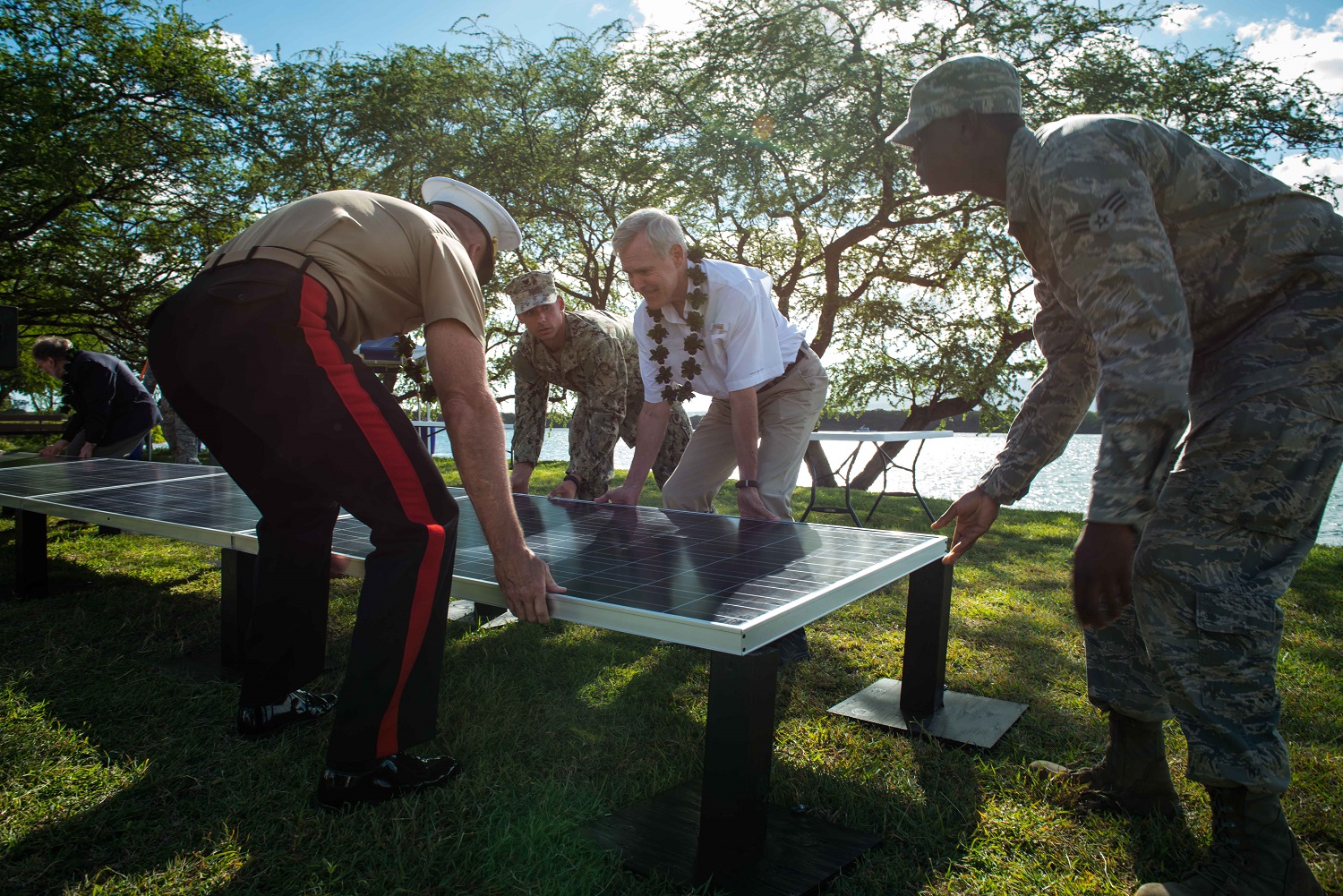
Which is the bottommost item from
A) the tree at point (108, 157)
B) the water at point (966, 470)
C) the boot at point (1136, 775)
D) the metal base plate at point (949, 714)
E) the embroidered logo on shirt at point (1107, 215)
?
the metal base plate at point (949, 714)

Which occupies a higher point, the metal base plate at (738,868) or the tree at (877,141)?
the tree at (877,141)

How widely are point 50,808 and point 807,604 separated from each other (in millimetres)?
2251

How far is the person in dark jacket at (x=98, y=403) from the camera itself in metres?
7.67

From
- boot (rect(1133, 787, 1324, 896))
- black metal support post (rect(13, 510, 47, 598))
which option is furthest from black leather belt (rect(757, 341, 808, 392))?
black metal support post (rect(13, 510, 47, 598))

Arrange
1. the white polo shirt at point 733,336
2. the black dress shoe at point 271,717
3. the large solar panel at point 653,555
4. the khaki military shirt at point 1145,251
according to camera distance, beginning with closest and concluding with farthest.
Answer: the khaki military shirt at point 1145,251
the large solar panel at point 653,555
the black dress shoe at point 271,717
the white polo shirt at point 733,336

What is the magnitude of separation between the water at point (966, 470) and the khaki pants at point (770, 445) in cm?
325

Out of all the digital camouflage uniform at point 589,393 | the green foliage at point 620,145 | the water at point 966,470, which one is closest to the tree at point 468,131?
the green foliage at point 620,145

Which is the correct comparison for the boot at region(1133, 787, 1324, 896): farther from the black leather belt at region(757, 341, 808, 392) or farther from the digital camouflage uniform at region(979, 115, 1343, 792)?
the black leather belt at region(757, 341, 808, 392)

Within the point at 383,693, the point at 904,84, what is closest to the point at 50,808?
the point at 383,693

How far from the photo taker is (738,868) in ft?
6.81

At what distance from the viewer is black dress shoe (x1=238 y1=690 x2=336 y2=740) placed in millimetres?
2922

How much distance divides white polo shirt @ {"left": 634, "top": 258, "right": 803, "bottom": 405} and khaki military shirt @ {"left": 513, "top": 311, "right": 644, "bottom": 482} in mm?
608

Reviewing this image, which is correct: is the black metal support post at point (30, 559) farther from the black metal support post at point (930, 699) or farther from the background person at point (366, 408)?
the black metal support post at point (930, 699)

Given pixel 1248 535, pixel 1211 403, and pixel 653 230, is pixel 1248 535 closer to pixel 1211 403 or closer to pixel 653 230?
pixel 1211 403
